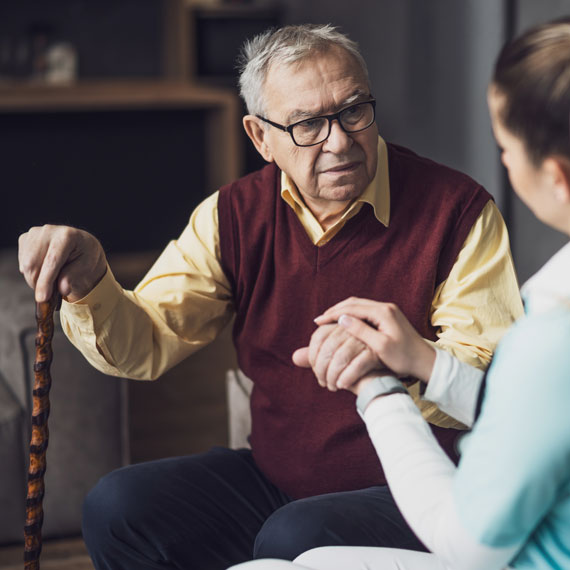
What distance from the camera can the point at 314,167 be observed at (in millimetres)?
1571

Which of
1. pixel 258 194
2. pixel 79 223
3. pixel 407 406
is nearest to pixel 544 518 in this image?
pixel 407 406

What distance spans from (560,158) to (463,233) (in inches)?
26.3

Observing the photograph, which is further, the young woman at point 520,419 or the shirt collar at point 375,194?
the shirt collar at point 375,194

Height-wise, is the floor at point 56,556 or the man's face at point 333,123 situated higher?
the man's face at point 333,123

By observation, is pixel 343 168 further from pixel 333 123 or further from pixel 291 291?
pixel 291 291

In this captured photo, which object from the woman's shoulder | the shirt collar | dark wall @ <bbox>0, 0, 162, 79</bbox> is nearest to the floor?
the shirt collar

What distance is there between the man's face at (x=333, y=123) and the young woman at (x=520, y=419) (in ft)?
1.96

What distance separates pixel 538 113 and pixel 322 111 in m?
0.69

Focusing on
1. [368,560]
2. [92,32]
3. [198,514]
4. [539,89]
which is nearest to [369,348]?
[368,560]

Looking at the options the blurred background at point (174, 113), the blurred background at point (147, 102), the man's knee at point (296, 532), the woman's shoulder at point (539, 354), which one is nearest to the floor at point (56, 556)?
the blurred background at point (174, 113)

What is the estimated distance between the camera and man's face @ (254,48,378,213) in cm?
152

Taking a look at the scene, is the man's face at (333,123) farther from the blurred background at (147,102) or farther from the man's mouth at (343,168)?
the blurred background at (147,102)

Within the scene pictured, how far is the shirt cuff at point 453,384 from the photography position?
1118 millimetres

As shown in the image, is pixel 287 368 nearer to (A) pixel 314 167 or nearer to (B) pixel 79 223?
(A) pixel 314 167
